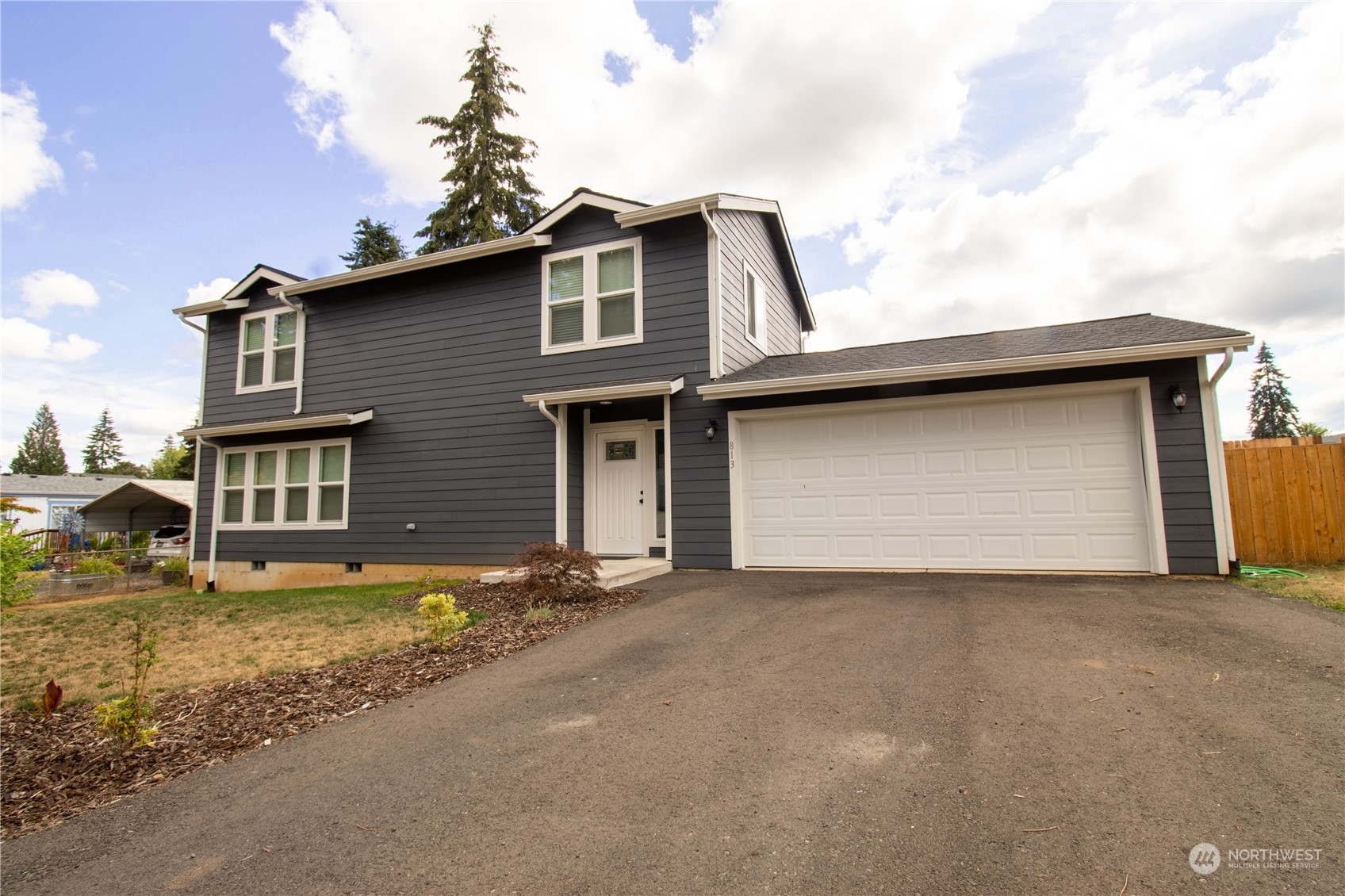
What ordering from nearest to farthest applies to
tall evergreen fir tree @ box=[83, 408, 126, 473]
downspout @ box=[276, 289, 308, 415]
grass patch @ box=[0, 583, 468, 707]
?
grass patch @ box=[0, 583, 468, 707], downspout @ box=[276, 289, 308, 415], tall evergreen fir tree @ box=[83, 408, 126, 473]

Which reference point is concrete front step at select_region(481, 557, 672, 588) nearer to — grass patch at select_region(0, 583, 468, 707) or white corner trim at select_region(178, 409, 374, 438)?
grass patch at select_region(0, 583, 468, 707)

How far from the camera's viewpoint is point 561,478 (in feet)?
31.1

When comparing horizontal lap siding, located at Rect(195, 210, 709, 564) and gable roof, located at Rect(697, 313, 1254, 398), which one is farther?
horizontal lap siding, located at Rect(195, 210, 709, 564)

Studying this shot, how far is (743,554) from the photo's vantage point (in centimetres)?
861

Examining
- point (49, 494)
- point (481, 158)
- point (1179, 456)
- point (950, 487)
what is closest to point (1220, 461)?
point (1179, 456)

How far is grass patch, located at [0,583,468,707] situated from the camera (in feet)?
16.0

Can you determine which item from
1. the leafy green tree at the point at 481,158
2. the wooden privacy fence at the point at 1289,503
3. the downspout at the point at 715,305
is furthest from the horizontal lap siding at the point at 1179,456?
the leafy green tree at the point at 481,158

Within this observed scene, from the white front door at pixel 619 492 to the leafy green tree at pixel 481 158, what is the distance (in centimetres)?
1357

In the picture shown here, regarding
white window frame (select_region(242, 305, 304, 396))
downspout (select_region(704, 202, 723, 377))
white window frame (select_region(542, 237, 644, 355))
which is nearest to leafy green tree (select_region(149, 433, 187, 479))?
white window frame (select_region(242, 305, 304, 396))

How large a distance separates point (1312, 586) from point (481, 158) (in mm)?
22543

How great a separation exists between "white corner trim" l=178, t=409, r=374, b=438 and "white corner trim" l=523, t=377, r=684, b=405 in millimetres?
3450

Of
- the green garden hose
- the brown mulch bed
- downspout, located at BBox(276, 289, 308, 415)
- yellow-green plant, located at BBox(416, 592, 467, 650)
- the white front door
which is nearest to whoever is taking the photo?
the brown mulch bed

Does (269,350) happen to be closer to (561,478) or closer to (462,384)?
(462,384)

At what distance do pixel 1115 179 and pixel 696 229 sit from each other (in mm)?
9320
